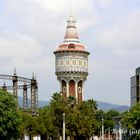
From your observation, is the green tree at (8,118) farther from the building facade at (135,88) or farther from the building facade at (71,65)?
the building facade at (71,65)

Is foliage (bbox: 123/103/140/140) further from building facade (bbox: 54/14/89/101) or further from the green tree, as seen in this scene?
building facade (bbox: 54/14/89/101)

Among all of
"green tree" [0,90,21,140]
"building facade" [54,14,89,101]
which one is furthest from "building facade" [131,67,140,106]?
"green tree" [0,90,21,140]

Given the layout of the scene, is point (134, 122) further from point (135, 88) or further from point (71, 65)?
point (71, 65)

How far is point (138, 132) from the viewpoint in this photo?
76.1 meters

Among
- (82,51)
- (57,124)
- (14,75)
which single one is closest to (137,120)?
(57,124)

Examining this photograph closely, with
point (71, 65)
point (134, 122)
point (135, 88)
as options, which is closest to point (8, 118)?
point (134, 122)

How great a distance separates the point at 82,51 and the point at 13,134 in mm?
76636

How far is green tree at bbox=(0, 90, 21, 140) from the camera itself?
3076 inches

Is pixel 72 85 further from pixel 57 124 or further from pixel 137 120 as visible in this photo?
pixel 137 120

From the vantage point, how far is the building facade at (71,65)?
507 ft

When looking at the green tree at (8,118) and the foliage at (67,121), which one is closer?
the green tree at (8,118)

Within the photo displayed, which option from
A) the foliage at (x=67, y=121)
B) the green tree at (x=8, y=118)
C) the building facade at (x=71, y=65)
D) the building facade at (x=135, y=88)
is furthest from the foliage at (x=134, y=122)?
the building facade at (x=71, y=65)

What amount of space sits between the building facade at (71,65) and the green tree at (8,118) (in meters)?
73.3

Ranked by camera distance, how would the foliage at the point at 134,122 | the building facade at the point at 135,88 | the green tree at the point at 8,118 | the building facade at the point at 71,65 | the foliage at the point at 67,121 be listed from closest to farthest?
the foliage at the point at 134,122
the green tree at the point at 8,118
the foliage at the point at 67,121
the building facade at the point at 135,88
the building facade at the point at 71,65
